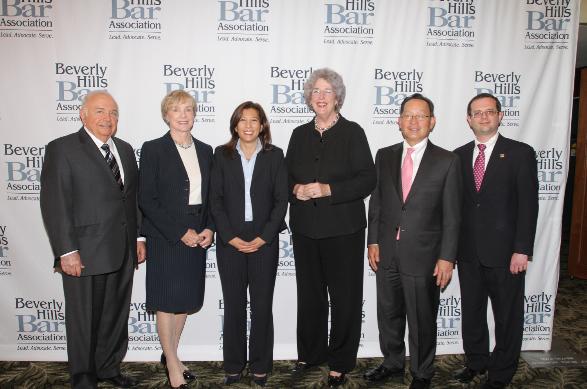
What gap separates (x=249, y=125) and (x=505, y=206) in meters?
1.66

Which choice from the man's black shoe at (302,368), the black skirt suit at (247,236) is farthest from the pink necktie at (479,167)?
the man's black shoe at (302,368)

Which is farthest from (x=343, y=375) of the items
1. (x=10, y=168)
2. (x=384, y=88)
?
(x=10, y=168)

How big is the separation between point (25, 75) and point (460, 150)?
10.3 ft

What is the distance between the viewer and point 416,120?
256 cm

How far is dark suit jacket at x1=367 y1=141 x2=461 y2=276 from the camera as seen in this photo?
252 cm

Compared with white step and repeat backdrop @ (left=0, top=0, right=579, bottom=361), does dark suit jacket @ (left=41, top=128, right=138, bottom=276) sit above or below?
below

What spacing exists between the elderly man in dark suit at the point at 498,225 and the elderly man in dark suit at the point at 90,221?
2.15 metres

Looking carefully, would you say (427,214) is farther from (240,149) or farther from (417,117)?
(240,149)

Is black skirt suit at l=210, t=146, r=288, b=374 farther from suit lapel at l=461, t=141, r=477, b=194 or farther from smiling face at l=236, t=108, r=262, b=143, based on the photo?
suit lapel at l=461, t=141, r=477, b=194

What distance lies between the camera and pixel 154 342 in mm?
3289

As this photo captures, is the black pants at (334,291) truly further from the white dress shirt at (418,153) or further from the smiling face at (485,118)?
the smiling face at (485,118)

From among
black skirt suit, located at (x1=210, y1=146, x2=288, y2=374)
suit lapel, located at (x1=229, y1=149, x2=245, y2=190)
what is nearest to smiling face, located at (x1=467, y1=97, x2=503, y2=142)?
black skirt suit, located at (x1=210, y1=146, x2=288, y2=374)

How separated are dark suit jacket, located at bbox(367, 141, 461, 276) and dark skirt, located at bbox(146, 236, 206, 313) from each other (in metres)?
1.24

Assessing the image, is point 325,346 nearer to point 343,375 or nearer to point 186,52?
point 343,375
